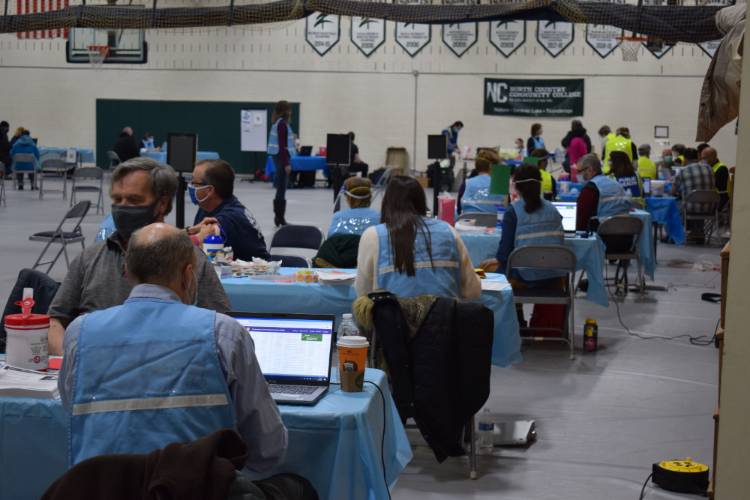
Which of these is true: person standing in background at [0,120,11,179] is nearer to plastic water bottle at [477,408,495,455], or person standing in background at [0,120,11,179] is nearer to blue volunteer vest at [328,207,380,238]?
blue volunteer vest at [328,207,380,238]

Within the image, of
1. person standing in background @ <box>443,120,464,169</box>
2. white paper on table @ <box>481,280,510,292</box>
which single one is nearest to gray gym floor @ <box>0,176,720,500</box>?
white paper on table @ <box>481,280,510,292</box>

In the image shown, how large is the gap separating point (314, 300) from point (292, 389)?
7.88 feet

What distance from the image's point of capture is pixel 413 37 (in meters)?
22.2

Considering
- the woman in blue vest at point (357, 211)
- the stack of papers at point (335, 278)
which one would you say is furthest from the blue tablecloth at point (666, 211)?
the stack of papers at point (335, 278)

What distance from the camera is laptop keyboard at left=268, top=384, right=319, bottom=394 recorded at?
3.12 metres

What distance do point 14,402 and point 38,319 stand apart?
325mm

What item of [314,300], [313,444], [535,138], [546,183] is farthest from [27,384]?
[535,138]

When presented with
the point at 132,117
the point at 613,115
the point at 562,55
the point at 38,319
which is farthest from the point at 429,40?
the point at 38,319

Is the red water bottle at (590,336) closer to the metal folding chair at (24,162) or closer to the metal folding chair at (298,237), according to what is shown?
the metal folding chair at (298,237)

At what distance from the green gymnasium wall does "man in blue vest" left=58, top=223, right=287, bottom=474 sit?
2054cm

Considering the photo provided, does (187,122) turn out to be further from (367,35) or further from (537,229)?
(537,229)

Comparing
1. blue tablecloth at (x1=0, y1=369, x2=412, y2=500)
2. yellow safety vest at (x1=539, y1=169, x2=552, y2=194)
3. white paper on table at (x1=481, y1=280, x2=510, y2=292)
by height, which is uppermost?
yellow safety vest at (x1=539, y1=169, x2=552, y2=194)

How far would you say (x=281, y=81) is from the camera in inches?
910

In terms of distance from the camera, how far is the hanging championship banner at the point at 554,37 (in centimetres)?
2150
